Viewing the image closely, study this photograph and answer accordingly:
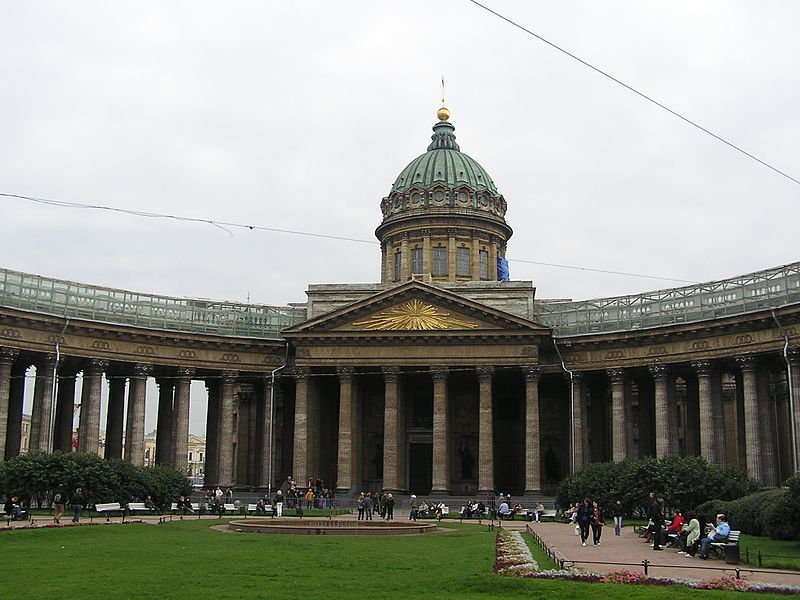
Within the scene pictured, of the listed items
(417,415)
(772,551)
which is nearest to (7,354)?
(417,415)

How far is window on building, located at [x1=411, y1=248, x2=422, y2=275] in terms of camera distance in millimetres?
87562

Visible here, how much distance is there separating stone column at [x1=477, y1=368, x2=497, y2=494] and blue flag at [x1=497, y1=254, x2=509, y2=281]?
57.5 ft

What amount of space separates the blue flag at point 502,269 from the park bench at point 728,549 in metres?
56.5

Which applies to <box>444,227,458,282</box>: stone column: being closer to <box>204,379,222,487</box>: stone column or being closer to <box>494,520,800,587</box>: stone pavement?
<box>204,379,222,487</box>: stone column

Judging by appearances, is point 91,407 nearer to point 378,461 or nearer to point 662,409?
point 378,461

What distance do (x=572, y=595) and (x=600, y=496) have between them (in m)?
32.8

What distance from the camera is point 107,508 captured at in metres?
50.7

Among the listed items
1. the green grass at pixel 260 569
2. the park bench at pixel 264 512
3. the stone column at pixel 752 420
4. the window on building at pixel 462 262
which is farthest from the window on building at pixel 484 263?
the green grass at pixel 260 569

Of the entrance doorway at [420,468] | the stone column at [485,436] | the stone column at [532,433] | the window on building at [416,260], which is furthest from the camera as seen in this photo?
the window on building at [416,260]

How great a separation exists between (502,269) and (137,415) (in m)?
34.8

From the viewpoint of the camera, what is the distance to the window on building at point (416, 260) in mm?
87562

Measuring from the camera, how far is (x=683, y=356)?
66688mm

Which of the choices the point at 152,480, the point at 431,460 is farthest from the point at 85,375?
the point at 431,460

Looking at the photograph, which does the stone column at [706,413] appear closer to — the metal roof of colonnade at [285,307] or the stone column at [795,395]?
the metal roof of colonnade at [285,307]
